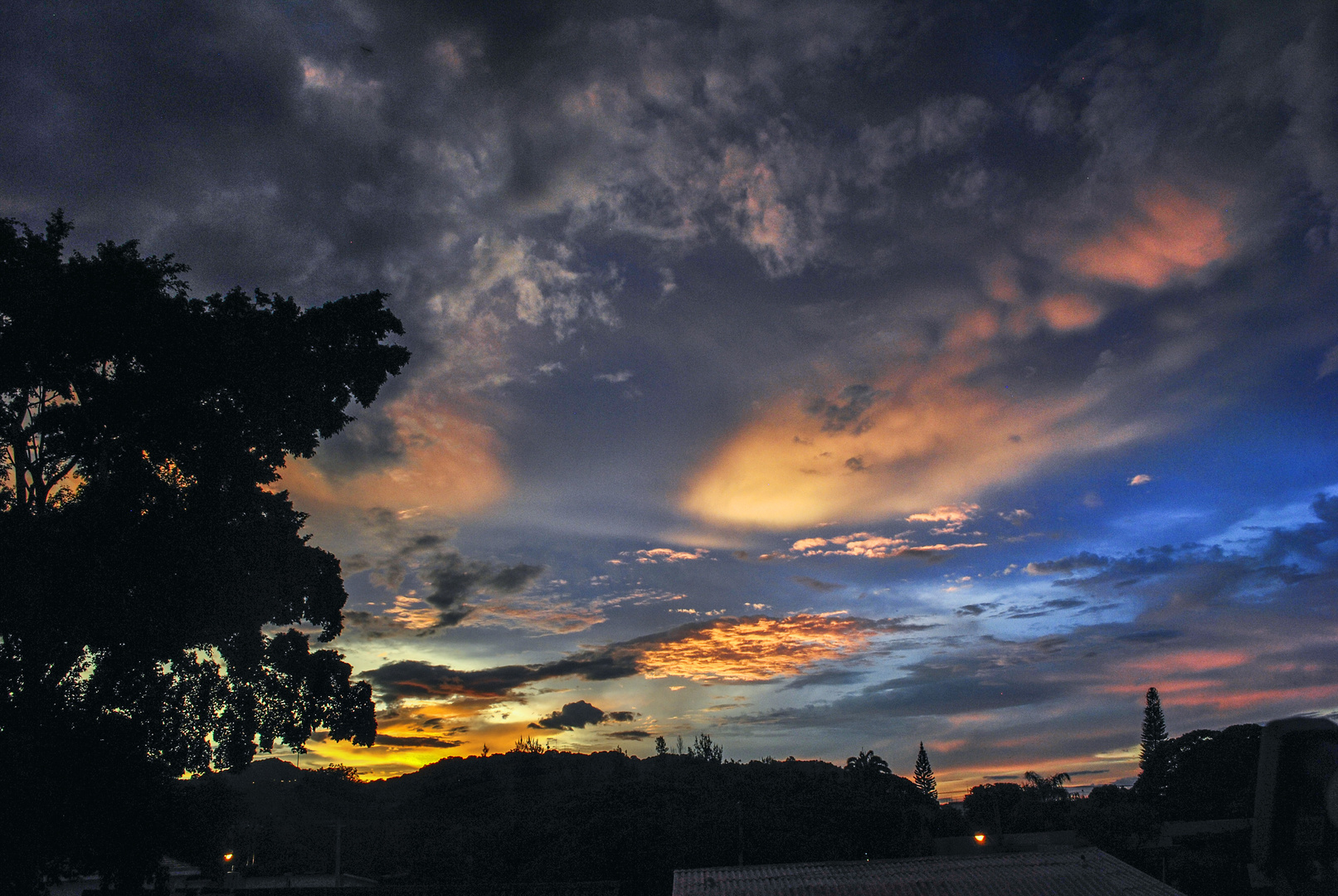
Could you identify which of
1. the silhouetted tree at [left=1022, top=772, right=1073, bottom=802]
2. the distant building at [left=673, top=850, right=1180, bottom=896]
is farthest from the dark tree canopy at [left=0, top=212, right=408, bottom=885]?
the silhouetted tree at [left=1022, top=772, right=1073, bottom=802]

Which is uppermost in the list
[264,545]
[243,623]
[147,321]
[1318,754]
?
[147,321]

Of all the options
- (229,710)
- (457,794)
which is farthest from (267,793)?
(229,710)

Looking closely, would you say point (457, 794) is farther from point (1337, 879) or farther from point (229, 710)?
point (1337, 879)

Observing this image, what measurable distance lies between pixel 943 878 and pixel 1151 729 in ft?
215

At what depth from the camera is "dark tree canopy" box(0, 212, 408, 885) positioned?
18.5m

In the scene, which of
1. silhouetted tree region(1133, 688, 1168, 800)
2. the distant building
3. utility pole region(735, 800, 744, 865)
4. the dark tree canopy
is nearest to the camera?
the dark tree canopy

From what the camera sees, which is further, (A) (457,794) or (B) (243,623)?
(A) (457,794)

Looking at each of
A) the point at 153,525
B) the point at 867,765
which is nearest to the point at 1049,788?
the point at 867,765

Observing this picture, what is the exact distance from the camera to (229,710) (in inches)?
864

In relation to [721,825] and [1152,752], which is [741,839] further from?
[1152,752]

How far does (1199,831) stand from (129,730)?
192ft

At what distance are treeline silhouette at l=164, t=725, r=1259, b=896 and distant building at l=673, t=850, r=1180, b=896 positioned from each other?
15053mm

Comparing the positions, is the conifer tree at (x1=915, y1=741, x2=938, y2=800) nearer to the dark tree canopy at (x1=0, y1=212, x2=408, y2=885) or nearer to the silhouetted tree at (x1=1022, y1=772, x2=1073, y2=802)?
the silhouetted tree at (x1=1022, y1=772, x2=1073, y2=802)

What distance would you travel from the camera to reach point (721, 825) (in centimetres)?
4519
